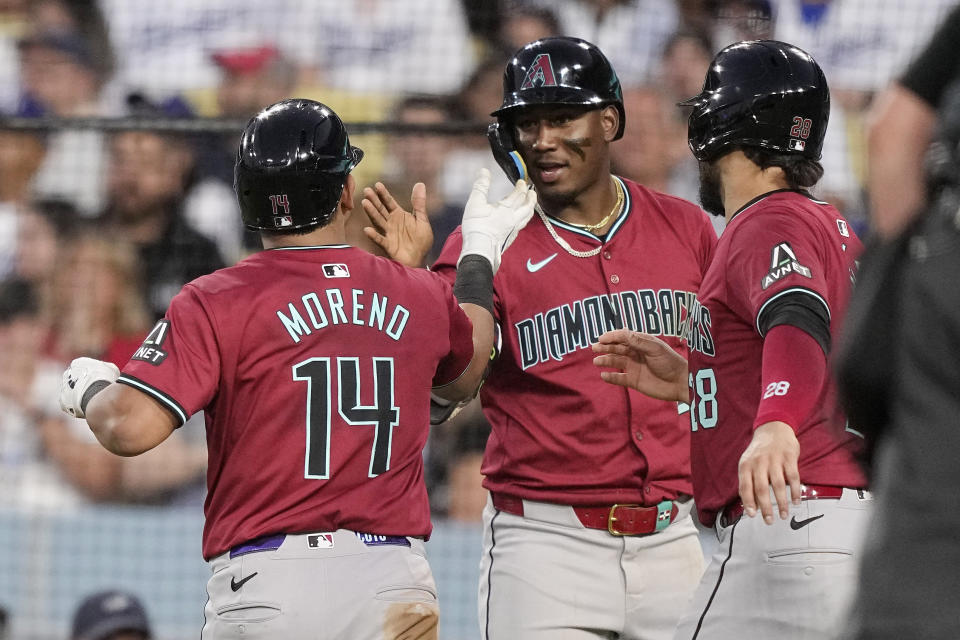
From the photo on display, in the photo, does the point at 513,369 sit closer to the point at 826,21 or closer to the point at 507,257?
the point at 507,257

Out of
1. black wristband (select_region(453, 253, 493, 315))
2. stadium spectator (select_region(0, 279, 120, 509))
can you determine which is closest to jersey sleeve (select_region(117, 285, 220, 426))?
black wristband (select_region(453, 253, 493, 315))

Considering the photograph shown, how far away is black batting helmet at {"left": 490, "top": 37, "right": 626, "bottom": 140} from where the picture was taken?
12.7 feet

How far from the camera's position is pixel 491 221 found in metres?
3.65

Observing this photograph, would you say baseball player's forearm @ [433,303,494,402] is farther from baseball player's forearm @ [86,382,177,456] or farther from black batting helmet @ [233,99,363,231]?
Answer: baseball player's forearm @ [86,382,177,456]

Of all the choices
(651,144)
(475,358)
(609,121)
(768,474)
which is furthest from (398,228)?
(651,144)

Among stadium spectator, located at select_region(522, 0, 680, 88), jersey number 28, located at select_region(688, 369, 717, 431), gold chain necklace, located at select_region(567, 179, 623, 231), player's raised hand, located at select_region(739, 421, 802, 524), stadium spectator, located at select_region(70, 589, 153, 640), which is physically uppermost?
stadium spectator, located at select_region(522, 0, 680, 88)

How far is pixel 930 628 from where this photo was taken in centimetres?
147

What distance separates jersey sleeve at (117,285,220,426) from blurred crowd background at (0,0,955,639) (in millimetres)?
2619

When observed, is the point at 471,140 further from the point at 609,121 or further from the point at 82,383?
the point at 82,383

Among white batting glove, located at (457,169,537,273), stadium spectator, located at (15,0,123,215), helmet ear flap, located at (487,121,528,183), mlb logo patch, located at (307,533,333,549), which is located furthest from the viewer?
stadium spectator, located at (15,0,123,215)

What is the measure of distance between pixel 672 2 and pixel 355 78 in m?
1.76

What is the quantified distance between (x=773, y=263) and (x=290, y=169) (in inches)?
45.8

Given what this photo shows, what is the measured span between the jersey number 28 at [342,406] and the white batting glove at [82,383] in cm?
47

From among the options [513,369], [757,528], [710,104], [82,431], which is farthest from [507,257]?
[82,431]
